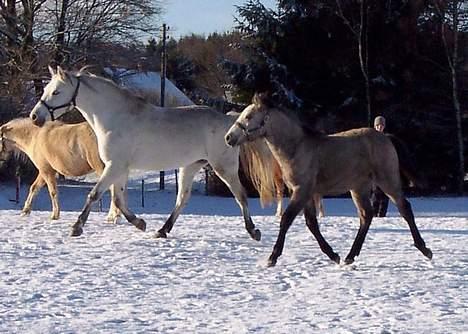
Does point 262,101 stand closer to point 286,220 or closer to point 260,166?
point 286,220

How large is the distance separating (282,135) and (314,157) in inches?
14.4

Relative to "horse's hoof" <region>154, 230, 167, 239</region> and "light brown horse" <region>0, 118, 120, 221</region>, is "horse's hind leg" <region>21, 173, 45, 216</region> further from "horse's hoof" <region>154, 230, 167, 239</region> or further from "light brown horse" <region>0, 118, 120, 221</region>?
"horse's hoof" <region>154, 230, 167, 239</region>

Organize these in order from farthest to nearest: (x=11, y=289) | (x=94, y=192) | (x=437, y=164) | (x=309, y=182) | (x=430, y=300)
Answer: (x=437, y=164), (x=94, y=192), (x=309, y=182), (x=11, y=289), (x=430, y=300)

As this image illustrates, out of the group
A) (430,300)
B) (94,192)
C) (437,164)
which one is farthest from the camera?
(437,164)

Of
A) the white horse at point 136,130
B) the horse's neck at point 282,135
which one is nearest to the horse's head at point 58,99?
the white horse at point 136,130

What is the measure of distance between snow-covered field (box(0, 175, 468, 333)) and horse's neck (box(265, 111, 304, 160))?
1.06 meters

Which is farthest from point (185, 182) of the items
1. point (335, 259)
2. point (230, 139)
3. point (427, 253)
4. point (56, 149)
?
point (427, 253)

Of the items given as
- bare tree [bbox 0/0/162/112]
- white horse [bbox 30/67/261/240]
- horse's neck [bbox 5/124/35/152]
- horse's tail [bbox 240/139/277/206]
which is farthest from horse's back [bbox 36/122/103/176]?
bare tree [bbox 0/0/162/112]

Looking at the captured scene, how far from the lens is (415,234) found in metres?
8.41

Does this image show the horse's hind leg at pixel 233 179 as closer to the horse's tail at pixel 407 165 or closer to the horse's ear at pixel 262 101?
the horse's tail at pixel 407 165

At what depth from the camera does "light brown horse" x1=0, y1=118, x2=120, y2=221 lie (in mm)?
12453

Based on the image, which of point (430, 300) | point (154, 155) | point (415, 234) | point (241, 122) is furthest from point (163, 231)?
point (430, 300)

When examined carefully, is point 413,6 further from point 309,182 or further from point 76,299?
point 76,299

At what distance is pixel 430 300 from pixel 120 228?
→ 5.41 metres
